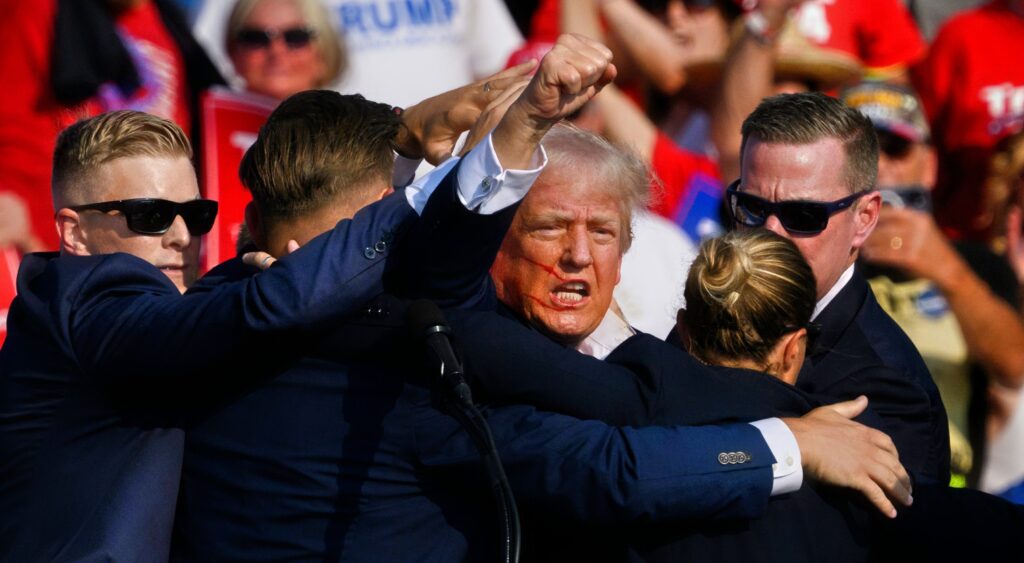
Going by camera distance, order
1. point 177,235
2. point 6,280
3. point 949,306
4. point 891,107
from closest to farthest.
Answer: point 177,235 < point 6,280 < point 949,306 < point 891,107

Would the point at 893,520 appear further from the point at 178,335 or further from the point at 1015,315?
the point at 1015,315

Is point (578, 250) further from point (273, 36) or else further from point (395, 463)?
point (273, 36)

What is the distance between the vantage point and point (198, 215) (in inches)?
146

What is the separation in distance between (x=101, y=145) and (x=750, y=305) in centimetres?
156

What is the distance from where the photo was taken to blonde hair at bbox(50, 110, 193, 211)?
3.60 metres

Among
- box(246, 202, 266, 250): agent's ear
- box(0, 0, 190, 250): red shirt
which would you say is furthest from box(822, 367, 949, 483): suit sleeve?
box(0, 0, 190, 250): red shirt

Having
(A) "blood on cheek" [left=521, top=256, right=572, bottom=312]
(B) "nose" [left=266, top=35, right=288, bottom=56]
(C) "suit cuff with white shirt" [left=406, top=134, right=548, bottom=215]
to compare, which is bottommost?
(B) "nose" [left=266, top=35, right=288, bottom=56]

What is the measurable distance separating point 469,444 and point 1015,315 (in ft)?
11.7

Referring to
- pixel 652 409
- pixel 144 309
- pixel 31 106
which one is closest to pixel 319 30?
pixel 31 106

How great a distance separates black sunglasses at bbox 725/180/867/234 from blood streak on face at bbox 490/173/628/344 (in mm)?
696

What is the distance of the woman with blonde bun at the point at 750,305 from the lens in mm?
3146

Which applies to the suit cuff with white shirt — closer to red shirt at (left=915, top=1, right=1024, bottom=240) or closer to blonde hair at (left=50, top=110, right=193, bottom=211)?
blonde hair at (left=50, top=110, right=193, bottom=211)

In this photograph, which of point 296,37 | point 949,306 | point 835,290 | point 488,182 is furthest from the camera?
point 296,37

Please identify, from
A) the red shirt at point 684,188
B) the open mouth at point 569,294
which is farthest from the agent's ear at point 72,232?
the red shirt at point 684,188
